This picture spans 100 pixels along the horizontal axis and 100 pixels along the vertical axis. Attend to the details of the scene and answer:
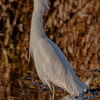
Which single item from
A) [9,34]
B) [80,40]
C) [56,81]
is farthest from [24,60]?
[56,81]

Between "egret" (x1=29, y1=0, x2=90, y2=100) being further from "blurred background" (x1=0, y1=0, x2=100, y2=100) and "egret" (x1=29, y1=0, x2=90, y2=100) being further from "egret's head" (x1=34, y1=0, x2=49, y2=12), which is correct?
"blurred background" (x1=0, y1=0, x2=100, y2=100)

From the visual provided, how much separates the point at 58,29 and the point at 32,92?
2.74m

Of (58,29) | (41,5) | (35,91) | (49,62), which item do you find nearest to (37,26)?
(41,5)

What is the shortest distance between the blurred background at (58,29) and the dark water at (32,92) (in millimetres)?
1963

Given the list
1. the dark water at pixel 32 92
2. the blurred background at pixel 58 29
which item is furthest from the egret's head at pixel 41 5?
the blurred background at pixel 58 29

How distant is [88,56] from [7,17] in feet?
6.04

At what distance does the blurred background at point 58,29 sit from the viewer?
18.2 ft

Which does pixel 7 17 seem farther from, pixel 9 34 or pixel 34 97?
pixel 34 97

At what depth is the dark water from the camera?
2893 mm

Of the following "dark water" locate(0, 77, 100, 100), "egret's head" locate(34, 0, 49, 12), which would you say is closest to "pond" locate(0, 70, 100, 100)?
"dark water" locate(0, 77, 100, 100)

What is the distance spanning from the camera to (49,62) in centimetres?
308

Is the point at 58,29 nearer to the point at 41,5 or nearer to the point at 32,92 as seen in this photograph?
the point at 41,5

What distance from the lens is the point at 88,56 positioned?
5.52 metres

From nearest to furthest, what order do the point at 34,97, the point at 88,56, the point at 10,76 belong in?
the point at 34,97 < the point at 10,76 < the point at 88,56
